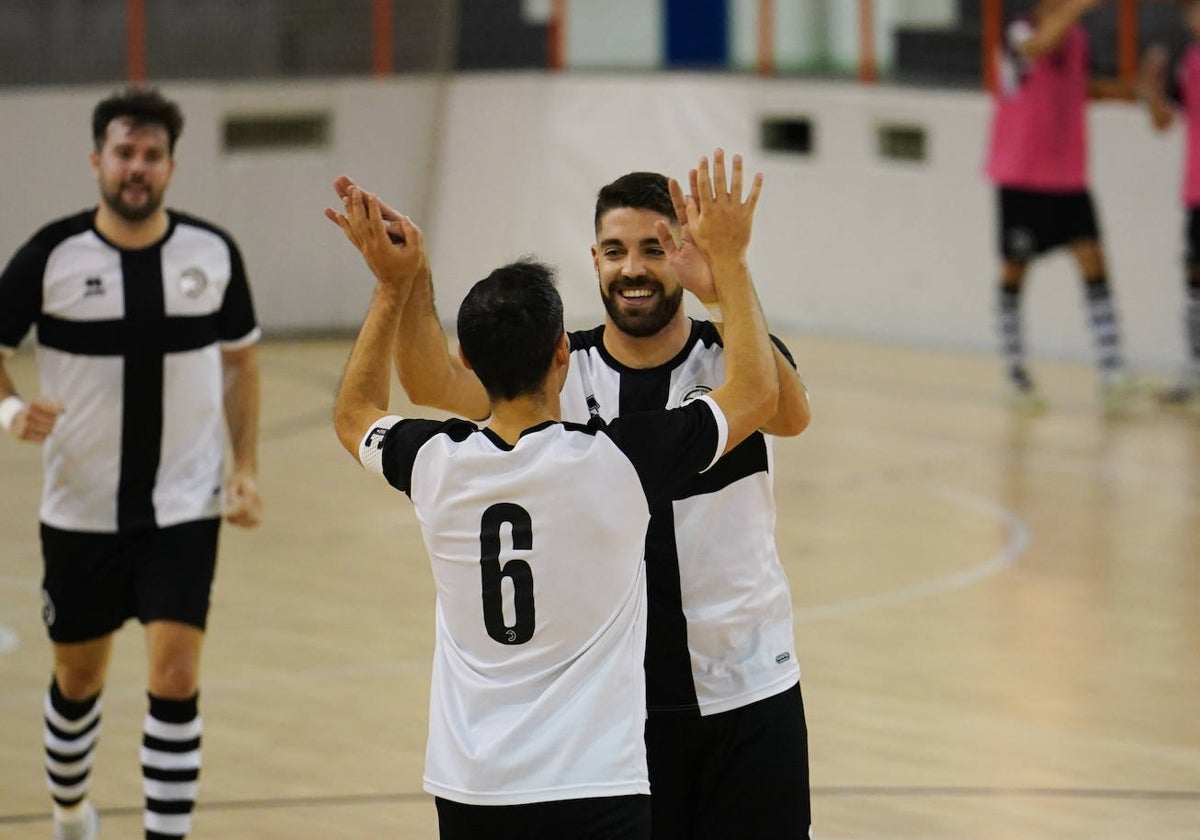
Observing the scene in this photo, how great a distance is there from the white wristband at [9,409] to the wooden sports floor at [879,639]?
4.42ft

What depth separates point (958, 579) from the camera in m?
9.34

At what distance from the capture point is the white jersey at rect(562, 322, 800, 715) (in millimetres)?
4305

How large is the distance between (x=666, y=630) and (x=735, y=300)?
2.67 ft

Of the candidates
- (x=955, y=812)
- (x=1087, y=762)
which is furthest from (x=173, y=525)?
(x=1087, y=762)

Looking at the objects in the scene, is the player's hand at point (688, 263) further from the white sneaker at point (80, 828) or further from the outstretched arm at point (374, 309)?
the white sneaker at point (80, 828)

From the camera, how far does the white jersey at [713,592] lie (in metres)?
4.30

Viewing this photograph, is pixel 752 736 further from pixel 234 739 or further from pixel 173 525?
pixel 234 739

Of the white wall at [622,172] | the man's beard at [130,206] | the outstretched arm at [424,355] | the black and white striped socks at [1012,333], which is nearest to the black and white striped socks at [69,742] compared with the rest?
the man's beard at [130,206]

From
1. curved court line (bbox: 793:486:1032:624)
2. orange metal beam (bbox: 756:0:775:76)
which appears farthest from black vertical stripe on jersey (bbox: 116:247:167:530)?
orange metal beam (bbox: 756:0:775:76)

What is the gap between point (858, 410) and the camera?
43.4 ft

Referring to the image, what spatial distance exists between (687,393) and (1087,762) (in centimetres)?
310

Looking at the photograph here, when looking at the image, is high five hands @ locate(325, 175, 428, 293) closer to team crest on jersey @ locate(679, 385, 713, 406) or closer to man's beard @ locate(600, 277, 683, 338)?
man's beard @ locate(600, 277, 683, 338)

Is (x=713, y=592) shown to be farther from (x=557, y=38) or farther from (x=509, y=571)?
(x=557, y=38)

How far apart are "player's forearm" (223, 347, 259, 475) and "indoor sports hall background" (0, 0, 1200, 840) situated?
1.21 metres
